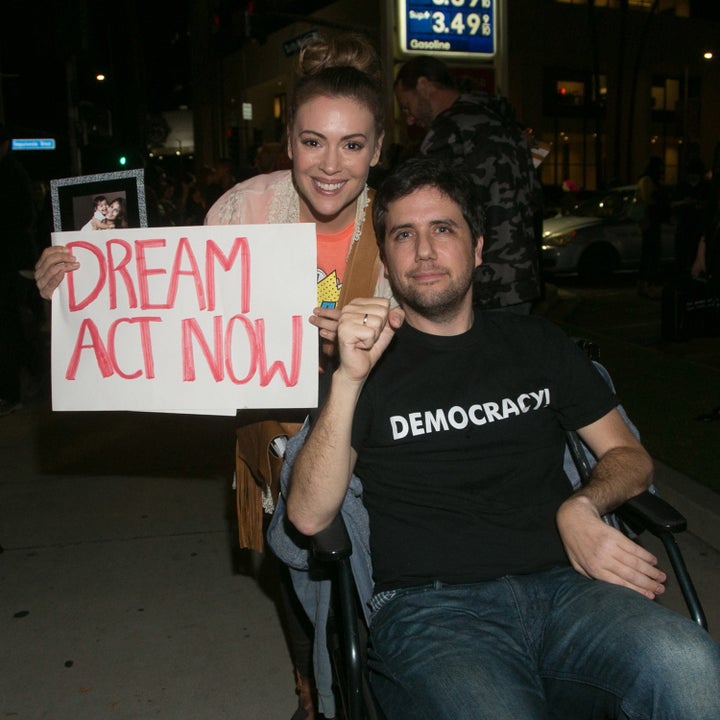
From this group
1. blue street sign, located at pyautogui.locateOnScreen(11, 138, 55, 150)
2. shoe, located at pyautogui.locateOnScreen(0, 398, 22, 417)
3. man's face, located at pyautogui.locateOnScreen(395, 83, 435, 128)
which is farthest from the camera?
blue street sign, located at pyautogui.locateOnScreen(11, 138, 55, 150)

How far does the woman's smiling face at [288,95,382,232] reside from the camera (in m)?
2.44

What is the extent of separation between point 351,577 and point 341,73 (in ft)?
4.37

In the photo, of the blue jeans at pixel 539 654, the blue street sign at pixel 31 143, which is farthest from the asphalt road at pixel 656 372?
the blue street sign at pixel 31 143

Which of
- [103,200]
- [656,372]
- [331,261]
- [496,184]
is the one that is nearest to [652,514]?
[331,261]

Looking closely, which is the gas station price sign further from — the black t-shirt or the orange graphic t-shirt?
the black t-shirt

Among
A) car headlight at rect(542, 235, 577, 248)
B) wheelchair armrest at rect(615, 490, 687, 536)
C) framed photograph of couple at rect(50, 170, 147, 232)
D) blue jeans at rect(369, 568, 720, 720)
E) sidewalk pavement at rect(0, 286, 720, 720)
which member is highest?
framed photograph of couple at rect(50, 170, 147, 232)

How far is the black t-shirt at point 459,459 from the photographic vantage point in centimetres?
231

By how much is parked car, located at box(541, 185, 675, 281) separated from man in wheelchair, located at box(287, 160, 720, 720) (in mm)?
11980

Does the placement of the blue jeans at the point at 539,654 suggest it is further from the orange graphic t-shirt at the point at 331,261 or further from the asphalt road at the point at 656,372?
the asphalt road at the point at 656,372

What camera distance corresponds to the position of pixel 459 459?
7.72 ft

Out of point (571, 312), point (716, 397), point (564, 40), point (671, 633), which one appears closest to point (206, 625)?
point (671, 633)

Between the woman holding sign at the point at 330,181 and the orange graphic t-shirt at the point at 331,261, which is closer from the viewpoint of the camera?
the woman holding sign at the point at 330,181

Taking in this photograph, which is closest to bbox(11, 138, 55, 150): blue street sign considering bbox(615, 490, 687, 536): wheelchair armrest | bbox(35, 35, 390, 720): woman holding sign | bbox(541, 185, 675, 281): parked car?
bbox(541, 185, 675, 281): parked car

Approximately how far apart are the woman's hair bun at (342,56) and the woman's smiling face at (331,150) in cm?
15
